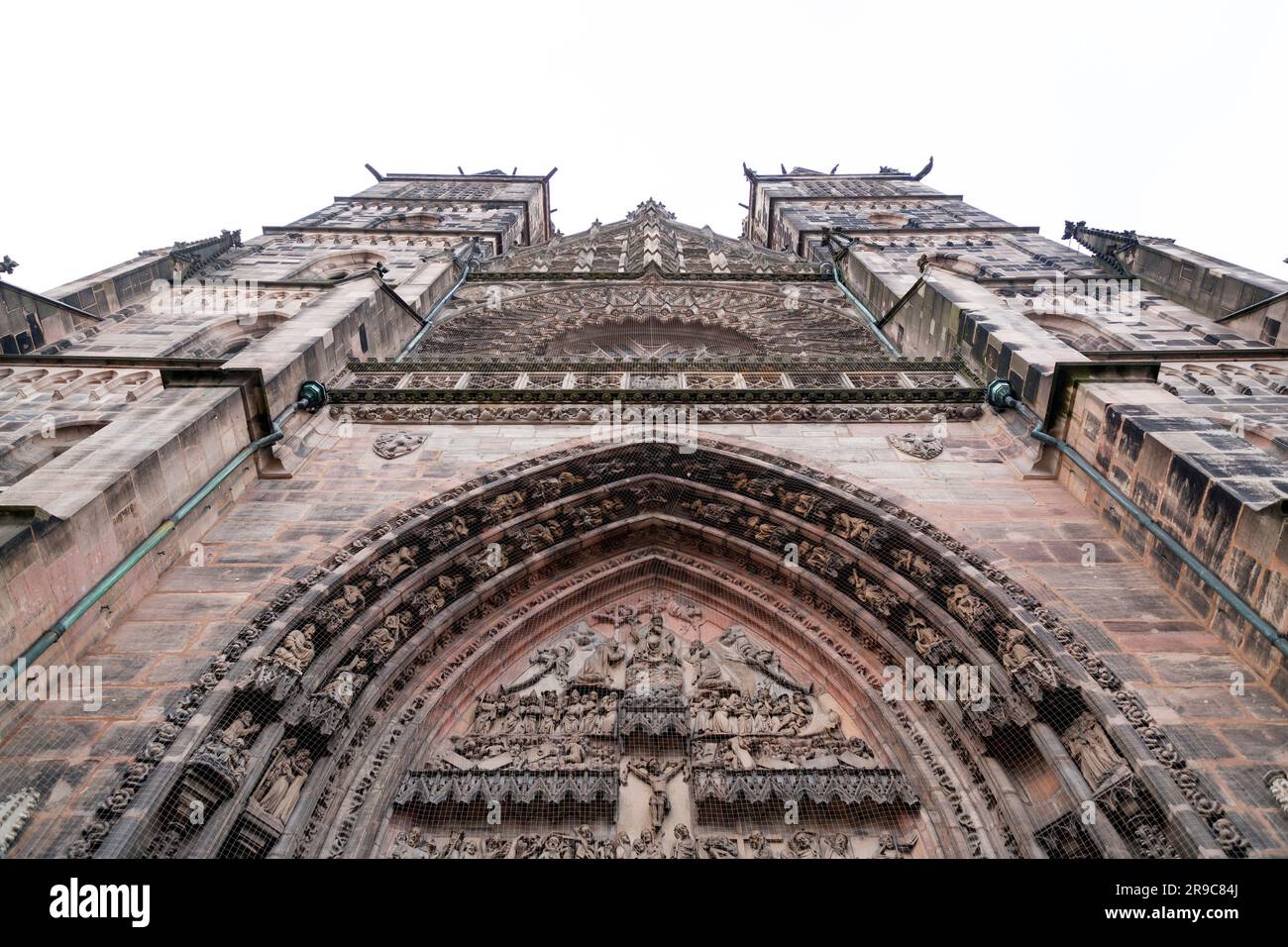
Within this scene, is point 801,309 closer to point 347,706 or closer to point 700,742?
point 700,742

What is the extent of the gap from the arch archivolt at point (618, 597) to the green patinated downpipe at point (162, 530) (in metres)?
1.06

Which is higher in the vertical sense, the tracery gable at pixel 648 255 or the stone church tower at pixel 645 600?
the tracery gable at pixel 648 255

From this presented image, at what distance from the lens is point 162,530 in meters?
6.66

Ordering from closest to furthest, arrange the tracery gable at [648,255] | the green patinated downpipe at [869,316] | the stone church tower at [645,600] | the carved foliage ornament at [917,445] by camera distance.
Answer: the stone church tower at [645,600]
the carved foliage ornament at [917,445]
the green patinated downpipe at [869,316]
the tracery gable at [648,255]

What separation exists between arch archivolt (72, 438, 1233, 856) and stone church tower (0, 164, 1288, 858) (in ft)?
0.11

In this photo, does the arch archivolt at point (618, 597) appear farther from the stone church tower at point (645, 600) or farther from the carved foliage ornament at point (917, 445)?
the carved foliage ornament at point (917, 445)

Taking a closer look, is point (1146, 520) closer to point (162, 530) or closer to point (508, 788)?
point (508, 788)

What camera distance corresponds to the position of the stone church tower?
543 cm

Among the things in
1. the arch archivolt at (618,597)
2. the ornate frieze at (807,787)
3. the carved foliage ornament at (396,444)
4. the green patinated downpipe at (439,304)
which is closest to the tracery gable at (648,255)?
the green patinated downpipe at (439,304)

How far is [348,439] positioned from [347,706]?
12.2 feet

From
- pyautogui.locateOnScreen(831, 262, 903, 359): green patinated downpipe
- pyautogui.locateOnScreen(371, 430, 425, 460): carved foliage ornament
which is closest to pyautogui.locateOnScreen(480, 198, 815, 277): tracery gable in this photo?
pyautogui.locateOnScreen(831, 262, 903, 359): green patinated downpipe

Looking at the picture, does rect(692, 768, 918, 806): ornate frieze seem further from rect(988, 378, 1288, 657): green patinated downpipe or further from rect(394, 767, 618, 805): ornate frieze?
rect(988, 378, 1288, 657): green patinated downpipe

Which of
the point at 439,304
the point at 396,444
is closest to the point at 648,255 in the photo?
the point at 439,304

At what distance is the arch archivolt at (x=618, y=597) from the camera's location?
18.2 feet
